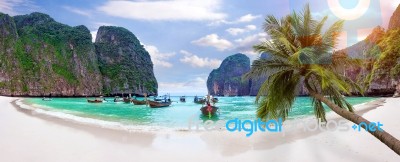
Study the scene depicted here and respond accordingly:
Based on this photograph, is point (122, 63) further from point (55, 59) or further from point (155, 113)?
point (155, 113)

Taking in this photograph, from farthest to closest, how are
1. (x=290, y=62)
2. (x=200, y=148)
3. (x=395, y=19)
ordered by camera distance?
(x=395, y=19)
(x=200, y=148)
(x=290, y=62)

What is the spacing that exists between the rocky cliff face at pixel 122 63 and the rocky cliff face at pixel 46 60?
7.25m

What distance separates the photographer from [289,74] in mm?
8602

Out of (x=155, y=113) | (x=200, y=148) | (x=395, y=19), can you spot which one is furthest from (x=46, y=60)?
(x=200, y=148)

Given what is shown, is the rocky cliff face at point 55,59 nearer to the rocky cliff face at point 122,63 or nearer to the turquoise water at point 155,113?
the rocky cliff face at point 122,63

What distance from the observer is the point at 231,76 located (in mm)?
Answer: 185750

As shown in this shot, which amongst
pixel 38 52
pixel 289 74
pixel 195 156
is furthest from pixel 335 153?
pixel 38 52

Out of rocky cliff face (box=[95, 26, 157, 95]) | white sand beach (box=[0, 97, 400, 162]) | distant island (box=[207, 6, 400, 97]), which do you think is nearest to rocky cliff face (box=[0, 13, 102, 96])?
rocky cliff face (box=[95, 26, 157, 95])

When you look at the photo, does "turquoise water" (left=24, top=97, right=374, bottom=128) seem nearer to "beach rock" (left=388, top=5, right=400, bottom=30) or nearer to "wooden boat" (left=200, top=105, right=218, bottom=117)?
"wooden boat" (left=200, top=105, right=218, bottom=117)

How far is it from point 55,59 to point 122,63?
109 ft

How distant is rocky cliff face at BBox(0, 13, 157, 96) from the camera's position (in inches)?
4409

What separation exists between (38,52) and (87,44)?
71.5 feet

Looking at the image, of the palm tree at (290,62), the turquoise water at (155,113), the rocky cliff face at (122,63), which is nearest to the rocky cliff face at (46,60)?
A: the rocky cliff face at (122,63)

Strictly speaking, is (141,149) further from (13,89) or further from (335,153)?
(13,89)
